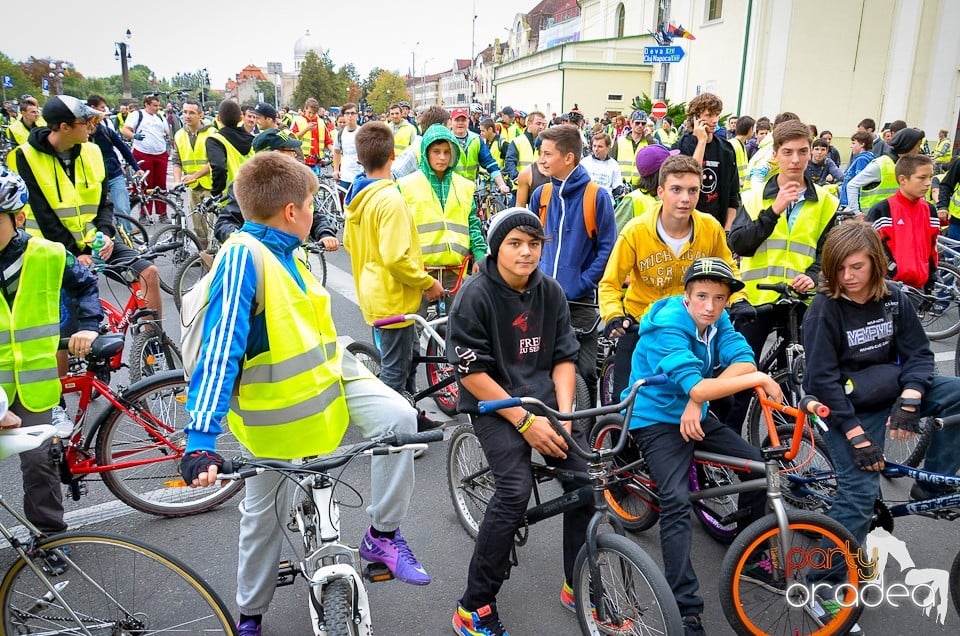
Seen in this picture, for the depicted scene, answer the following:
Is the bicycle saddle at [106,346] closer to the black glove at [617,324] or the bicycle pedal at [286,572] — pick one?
the bicycle pedal at [286,572]

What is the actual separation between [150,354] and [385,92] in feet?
303

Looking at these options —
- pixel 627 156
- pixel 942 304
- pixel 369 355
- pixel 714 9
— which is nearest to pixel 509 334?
pixel 369 355

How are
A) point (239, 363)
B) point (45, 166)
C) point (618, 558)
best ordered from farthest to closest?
point (45, 166) → point (618, 558) → point (239, 363)

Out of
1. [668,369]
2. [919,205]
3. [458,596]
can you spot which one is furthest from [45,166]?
[919,205]

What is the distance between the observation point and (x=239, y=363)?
2.54m

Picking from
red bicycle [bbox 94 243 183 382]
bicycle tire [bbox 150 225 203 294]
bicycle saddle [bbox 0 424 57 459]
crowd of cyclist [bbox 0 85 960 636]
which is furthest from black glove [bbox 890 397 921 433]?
bicycle tire [bbox 150 225 203 294]

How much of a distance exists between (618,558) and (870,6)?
3222 cm

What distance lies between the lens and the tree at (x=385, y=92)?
88625 millimetres

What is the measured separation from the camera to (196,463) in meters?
2.20

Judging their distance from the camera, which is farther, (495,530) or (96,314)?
(96,314)

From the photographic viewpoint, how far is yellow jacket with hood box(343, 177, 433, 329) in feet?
15.1

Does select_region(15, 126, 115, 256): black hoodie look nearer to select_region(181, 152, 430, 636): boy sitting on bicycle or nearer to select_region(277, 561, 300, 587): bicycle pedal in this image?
select_region(181, 152, 430, 636): boy sitting on bicycle

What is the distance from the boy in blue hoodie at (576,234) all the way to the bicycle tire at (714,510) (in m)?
1.31

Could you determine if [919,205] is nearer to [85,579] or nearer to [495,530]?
[495,530]
